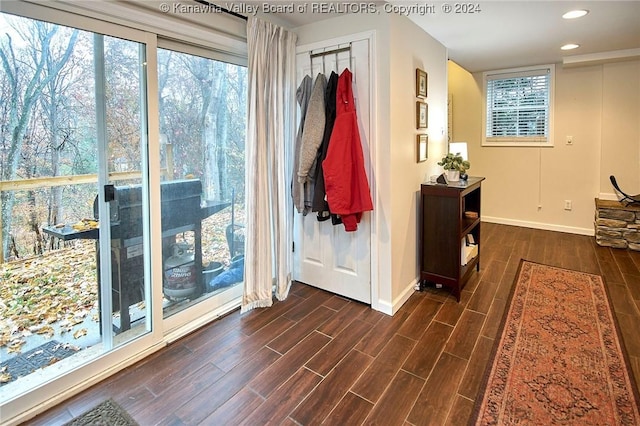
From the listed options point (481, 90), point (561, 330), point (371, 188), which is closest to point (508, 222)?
point (481, 90)

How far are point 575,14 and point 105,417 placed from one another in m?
4.09

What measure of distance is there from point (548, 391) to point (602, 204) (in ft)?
11.6

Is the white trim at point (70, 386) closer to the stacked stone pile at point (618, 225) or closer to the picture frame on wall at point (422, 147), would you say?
the picture frame on wall at point (422, 147)

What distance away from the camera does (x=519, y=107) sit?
5.22m

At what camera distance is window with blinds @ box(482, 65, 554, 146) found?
500cm

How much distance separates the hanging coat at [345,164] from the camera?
2578 millimetres

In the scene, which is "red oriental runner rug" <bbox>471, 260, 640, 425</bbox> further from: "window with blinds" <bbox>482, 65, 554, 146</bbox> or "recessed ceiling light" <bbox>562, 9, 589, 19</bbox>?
"window with blinds" <bbox>482, 65, 554, 146</bbox>

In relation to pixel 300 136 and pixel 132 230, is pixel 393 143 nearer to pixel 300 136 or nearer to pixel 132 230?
pixel 300 136

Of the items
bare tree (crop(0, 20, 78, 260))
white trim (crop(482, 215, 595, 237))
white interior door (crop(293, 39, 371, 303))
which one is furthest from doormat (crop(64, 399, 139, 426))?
white trim (crop(482, 215, 595, 237))

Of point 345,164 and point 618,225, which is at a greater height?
point 345,164

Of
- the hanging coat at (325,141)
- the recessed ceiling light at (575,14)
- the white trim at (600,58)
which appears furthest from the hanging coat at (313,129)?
the white trim at (600,58)

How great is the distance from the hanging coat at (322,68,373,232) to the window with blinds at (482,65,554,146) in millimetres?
3654

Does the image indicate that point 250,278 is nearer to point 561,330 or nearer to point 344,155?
point 344,155

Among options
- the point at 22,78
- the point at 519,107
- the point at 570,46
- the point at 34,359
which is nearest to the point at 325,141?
the point at 22,78
